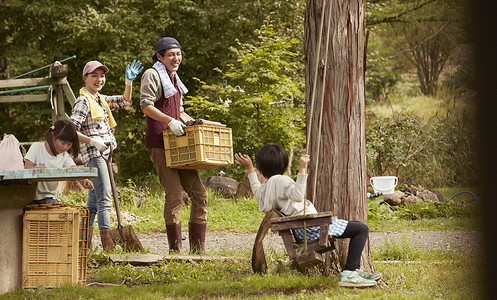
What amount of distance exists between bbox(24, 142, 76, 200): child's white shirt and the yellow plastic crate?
0.92 metres

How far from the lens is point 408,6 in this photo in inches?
682

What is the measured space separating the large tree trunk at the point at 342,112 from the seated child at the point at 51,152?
1.79 m

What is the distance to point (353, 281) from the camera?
3990mm

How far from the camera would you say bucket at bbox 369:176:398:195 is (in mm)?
9633

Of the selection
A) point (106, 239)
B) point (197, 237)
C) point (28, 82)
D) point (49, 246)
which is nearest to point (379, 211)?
point (197, 237)

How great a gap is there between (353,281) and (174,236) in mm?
2030

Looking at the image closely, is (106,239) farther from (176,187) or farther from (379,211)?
(379,211)

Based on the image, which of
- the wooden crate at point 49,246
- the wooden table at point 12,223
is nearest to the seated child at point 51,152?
the wooden table at point 12,223

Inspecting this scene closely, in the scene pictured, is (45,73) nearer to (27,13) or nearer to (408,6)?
(27,13)

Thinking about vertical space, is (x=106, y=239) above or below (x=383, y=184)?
below

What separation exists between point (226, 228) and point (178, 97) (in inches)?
122

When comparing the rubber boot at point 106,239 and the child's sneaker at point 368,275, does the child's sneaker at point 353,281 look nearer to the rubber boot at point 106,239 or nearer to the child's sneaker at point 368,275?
the child's sneaker at point 368,275

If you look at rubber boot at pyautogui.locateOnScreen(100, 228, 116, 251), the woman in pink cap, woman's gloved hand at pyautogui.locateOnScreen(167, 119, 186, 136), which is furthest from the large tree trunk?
rubber boot at pyautogui.locateOnScreen(100, 228, 116, 251)

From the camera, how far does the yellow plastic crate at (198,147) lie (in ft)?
16.2
